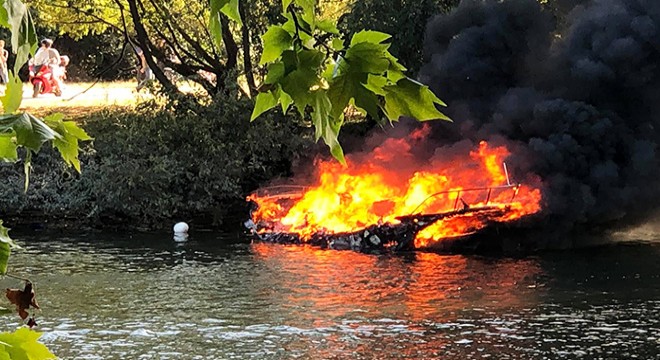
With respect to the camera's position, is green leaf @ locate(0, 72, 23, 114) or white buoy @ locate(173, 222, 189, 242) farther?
white buoy @ locate(173, 222, 189, 242)

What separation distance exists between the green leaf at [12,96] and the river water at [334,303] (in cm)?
805

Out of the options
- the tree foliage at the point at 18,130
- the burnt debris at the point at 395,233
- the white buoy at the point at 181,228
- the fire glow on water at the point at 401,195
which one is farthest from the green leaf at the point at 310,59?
the white buoy at the point at 181,228

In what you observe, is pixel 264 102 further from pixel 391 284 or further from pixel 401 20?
pixel 401 20

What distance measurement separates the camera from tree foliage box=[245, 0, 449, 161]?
5.37 feet

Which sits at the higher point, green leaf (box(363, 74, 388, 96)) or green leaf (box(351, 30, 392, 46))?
green leaf (box(351, 30, 392, 46))

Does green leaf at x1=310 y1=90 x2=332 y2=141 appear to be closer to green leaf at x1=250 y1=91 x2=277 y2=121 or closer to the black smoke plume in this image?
green leaf at x1=250 y1=91 x2=277 y2=121

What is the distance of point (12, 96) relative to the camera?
173 cm

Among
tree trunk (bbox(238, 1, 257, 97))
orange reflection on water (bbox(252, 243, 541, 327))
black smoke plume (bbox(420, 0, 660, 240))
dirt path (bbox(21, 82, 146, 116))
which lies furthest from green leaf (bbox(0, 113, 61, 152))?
dirt path (bbox(21, 82, 146, 116))

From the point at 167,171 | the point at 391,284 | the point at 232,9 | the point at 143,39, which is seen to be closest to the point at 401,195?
the point at 167,171

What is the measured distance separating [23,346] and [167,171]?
67.7ft

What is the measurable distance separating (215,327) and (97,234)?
909cm

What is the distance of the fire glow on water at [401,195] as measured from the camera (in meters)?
19.7

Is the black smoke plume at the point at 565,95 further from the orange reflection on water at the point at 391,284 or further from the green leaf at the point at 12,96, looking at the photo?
the green leaf at the point at 12,96

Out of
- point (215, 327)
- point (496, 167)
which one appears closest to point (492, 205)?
point (496, 167)
